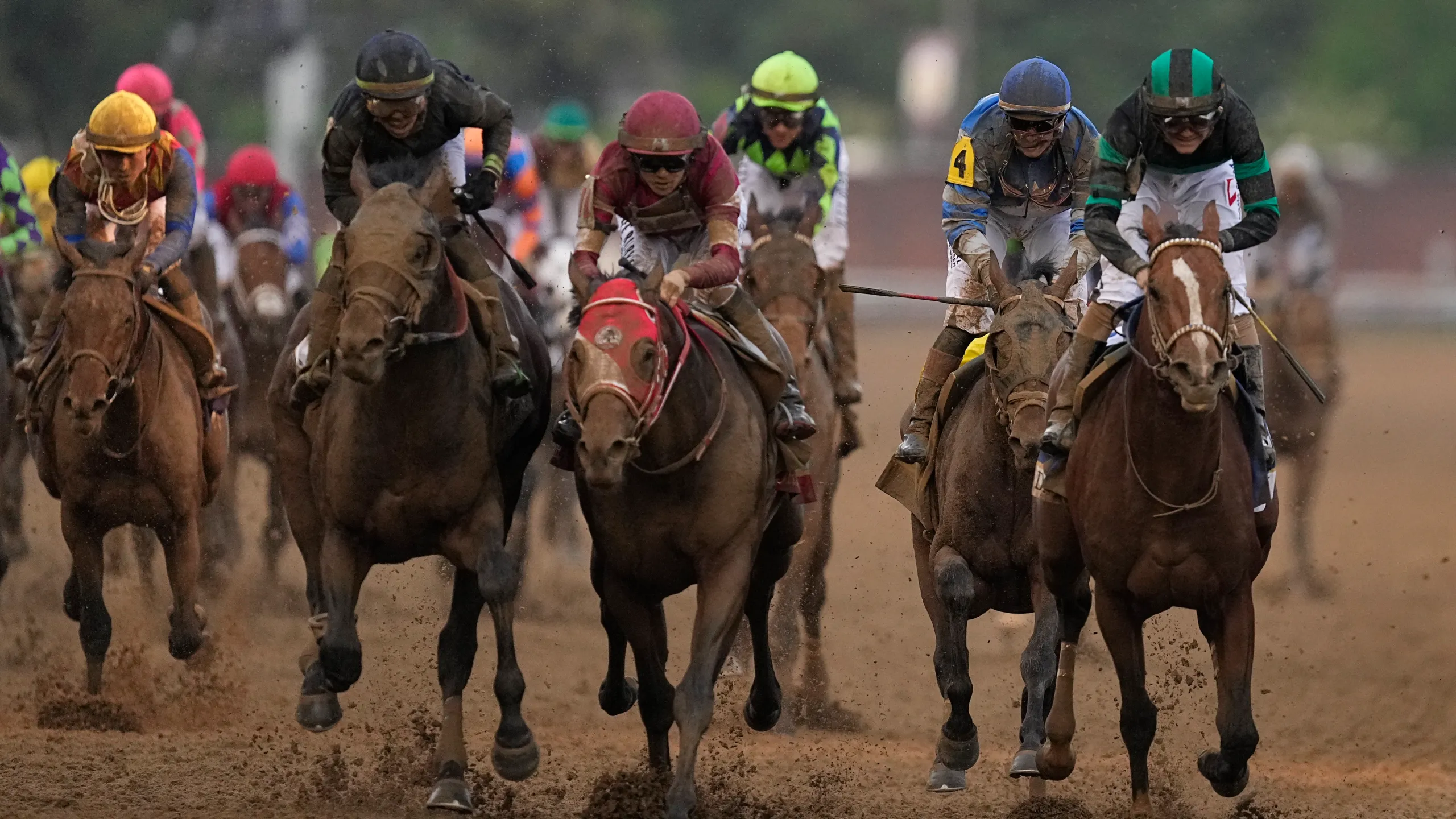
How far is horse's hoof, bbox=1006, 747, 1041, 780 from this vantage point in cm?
905

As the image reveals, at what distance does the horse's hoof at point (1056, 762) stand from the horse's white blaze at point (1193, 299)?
206 centimetres

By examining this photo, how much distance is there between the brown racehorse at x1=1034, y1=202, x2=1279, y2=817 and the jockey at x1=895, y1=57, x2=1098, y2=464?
1421 millimetres

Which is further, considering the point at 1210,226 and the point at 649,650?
the point at 649,650

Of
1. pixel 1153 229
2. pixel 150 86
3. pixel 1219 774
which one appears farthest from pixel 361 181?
pixel 150 86

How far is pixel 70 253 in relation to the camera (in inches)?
391

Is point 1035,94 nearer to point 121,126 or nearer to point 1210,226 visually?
point 1210,226

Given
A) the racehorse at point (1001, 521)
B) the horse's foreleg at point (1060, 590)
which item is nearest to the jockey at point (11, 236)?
the racehorse at point (1001, 521)

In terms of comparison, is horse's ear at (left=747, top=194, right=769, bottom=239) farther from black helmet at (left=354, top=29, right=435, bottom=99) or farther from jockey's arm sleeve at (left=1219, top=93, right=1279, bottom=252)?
jockey's arm sleeve at (left=1219, top=93, right=1279, bottom=252)

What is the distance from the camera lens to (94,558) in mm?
10562

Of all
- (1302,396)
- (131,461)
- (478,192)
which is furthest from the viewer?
(1302,396)

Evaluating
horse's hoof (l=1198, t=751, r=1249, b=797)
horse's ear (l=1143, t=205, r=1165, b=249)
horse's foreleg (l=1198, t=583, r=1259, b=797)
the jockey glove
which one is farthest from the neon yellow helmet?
horse's hoof (l=1198, t=751, r=1249, b=797)

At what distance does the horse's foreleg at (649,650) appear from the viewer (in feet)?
29.3

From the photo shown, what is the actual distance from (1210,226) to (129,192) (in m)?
5.41

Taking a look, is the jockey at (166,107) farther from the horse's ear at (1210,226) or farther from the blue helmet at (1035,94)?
the horse's ear at (1210,226)
